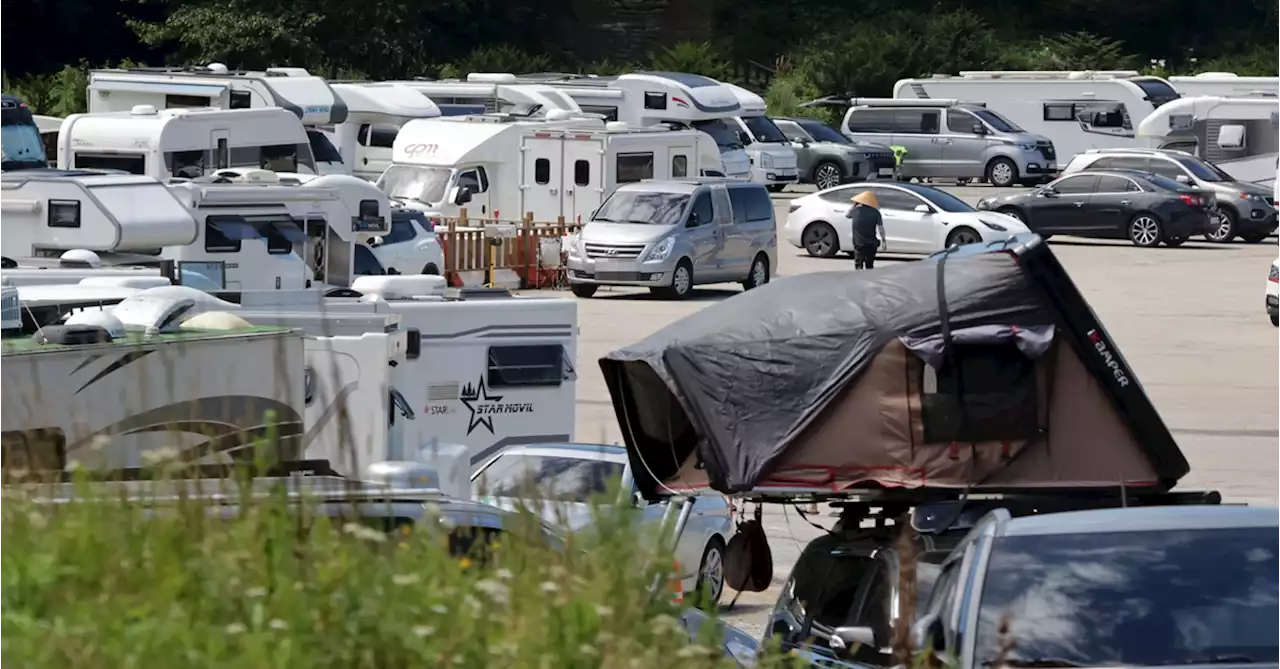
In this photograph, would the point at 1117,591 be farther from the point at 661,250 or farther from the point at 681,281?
the point at 681,281

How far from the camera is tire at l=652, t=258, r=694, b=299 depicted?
29.5 metres

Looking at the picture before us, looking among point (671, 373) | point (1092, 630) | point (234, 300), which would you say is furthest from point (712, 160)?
point (1092, 630)

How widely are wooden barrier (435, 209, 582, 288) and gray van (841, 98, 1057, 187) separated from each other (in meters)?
19.2

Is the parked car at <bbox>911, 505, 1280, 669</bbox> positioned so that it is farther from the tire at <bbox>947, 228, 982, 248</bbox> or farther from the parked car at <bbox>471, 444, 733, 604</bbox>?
the tire at <bbox>947, 228, 982, 248</bbox>

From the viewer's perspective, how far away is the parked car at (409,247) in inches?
1091

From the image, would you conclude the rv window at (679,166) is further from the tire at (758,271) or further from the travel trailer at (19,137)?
the travel trailer at (19,137)

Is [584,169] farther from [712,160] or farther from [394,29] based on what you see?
[394,29]

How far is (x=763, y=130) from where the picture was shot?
48.4 metres

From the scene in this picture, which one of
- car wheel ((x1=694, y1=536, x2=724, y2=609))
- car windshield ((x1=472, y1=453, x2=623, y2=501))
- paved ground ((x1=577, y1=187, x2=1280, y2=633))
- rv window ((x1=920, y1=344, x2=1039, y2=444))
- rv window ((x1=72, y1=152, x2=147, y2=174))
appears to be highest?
rv window ((x1=920, y1=344, x2=1039, y2=444))

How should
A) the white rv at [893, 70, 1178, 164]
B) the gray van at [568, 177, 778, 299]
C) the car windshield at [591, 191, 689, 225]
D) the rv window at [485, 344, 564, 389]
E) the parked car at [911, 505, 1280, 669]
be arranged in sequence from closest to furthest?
the parked car at [911, 505, 1280, 669]
the rv window at [485, 344, 564, 389]
the gray van at [568, 177, 778, 299]
the car windshield at [591, 191, 689, 225]
the white rv at [893, 70, 1178, 164]

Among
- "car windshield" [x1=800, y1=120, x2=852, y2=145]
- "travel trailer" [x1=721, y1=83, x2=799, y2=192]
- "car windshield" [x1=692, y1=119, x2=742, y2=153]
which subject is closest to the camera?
"car windshield" [x1=692, y1=119, x2=742, y2=153]

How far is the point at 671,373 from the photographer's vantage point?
9.16 m

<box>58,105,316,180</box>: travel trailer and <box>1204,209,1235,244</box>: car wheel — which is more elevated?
<box>58,105,316,180</box>: travel trailer

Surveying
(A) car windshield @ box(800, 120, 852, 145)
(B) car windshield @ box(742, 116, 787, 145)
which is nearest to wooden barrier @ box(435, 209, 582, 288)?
(B) car windshield @ box(742, 116, 787, 145)
